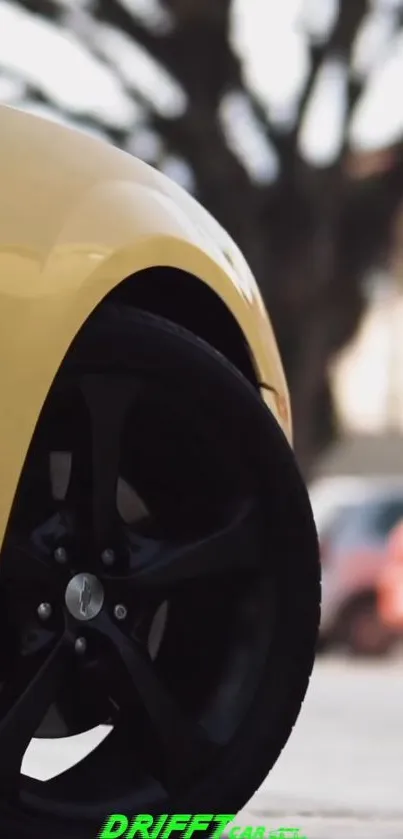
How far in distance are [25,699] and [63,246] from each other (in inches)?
25.1

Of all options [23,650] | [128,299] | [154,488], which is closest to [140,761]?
[23,650]

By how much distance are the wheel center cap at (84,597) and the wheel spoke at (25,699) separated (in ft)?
0.13

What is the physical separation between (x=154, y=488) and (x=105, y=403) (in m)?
0.28

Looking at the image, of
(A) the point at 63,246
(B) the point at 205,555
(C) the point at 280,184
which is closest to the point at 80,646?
(B) the point at 205,555

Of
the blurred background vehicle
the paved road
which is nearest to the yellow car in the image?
the paved road

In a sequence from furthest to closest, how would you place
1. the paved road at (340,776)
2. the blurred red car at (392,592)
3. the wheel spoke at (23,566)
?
1. the blurred red car at (392,592)
2. the paved road at (340,776)
3. the wheel spoke at (23,566)

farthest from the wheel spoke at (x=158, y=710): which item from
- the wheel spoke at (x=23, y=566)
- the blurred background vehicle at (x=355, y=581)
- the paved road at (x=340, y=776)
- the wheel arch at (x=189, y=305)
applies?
the blurred background vehicle at (x=355, y=581)

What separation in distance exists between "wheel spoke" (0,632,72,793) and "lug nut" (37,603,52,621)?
0.04 metres

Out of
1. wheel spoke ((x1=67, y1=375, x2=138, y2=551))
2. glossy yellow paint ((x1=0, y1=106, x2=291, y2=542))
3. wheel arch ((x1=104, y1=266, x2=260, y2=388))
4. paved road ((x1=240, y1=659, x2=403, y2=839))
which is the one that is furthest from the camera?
paved road ((x1=240, y1=659, x2=403, y2=839))

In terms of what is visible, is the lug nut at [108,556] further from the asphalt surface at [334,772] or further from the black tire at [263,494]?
the asphalt surface at [334,772]

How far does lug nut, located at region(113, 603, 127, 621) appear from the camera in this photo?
271cm

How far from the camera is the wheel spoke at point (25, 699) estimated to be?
254 centimetres

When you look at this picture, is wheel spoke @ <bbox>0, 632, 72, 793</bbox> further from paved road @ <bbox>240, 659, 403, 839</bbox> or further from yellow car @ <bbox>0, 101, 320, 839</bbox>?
paved road @ <bbox>240, 659, 403, 839</bbox>

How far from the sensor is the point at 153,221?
111 inches
